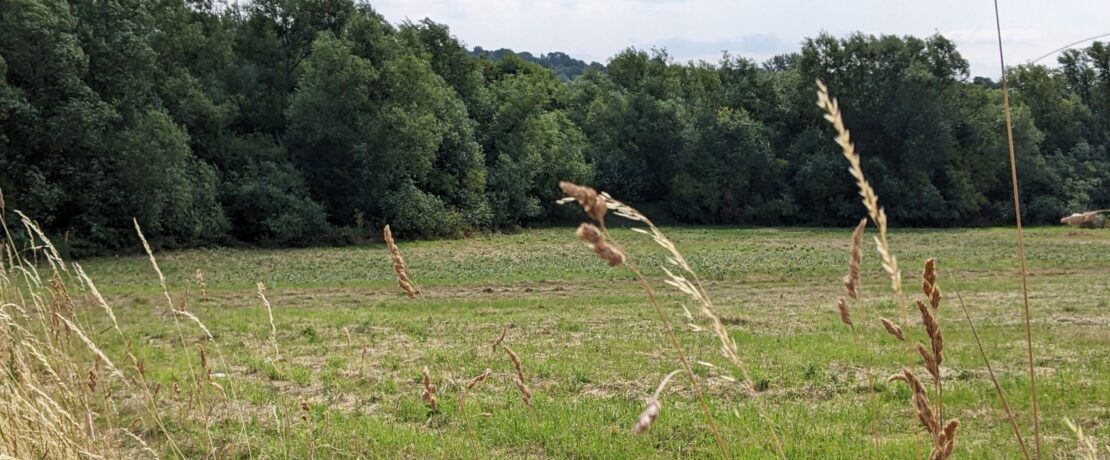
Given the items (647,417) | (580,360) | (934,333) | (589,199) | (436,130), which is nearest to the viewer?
(647,417)

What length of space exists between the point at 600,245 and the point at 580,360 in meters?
8.59

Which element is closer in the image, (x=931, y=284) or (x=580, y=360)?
(x=931, y=284)

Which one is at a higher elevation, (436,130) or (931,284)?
(436,130)

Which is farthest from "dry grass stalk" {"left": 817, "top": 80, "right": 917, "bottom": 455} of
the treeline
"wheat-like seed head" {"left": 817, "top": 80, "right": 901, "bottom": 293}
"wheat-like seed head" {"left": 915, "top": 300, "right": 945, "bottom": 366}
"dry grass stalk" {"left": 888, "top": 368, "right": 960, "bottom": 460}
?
the treeline

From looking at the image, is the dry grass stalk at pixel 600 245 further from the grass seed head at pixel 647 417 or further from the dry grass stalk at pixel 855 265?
the dry grass stalk at pixel 855 265

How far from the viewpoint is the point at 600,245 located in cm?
124

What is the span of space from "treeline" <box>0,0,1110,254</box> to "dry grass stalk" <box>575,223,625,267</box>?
29.3m

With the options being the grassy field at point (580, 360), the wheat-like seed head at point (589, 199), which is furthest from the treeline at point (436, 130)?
the wheat-like seed head at point (589, 199)

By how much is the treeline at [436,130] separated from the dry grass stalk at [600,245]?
29.3 meters

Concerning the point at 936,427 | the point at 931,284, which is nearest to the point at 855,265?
the point at 931,284

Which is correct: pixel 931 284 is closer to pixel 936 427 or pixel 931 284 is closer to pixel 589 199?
pixel 936 427

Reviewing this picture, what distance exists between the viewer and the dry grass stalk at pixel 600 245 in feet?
4.02

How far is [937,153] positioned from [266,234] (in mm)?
37029

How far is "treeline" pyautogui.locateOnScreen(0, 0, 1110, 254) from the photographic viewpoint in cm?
2780
